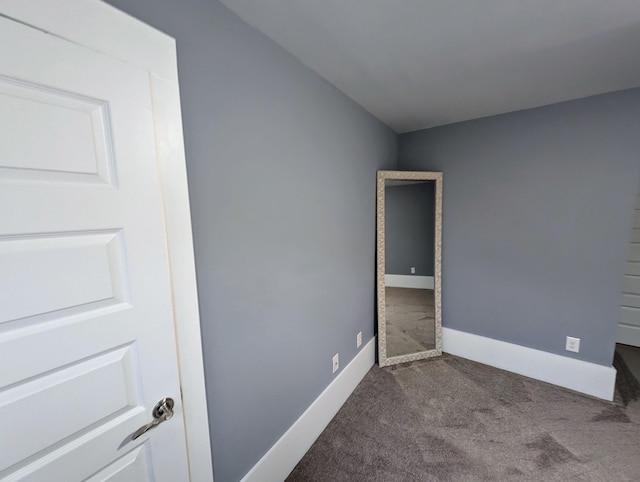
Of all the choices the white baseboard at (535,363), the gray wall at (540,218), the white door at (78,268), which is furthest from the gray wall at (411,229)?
the white door at (78,268)

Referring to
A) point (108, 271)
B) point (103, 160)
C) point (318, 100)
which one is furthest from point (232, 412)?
point (318, 100)

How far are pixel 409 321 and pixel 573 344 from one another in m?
1.31

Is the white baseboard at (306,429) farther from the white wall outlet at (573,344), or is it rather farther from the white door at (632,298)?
the white door at (632,298)

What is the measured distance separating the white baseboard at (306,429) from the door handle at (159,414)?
668 mm

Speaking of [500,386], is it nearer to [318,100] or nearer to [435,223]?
[435,223]

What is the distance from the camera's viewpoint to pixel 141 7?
0.79 m

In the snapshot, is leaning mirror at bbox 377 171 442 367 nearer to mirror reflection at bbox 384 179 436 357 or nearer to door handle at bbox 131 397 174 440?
mirror reflection at bbox 384 179 436 357

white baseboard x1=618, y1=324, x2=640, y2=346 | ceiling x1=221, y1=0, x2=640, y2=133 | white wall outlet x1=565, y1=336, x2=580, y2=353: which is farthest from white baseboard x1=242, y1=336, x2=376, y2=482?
white baseboard x1=618, y1=324, x2=640, y2=346

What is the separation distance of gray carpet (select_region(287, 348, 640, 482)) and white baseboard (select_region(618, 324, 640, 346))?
74 cm

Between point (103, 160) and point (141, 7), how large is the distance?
0.51 m

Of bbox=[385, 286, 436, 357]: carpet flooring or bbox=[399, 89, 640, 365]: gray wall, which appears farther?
bbox=[385, 286, 436, 357]: carpet flooring

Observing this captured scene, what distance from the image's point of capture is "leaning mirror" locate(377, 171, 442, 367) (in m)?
2.52

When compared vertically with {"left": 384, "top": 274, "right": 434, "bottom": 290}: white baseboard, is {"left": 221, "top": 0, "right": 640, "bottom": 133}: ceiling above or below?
above

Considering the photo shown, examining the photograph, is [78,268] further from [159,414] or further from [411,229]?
[411,229]
